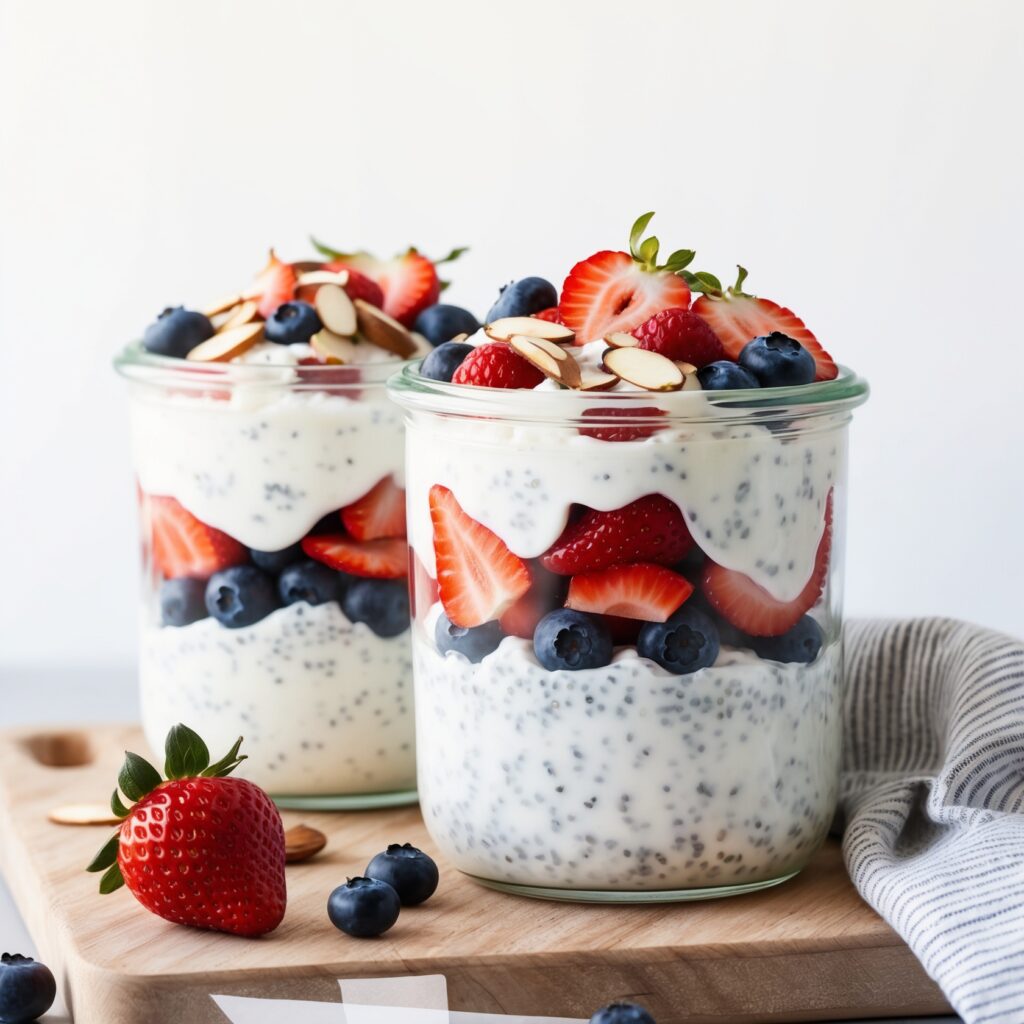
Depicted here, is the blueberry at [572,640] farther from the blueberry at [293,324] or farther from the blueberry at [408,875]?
the blueberry at [293,324]

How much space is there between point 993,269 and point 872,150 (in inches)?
7.9

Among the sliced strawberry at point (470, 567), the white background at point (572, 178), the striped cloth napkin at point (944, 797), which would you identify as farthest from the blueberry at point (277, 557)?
the white background at point (572, 178)

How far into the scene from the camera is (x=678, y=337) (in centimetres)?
111

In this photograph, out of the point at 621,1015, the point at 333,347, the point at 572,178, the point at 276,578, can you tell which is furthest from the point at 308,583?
the point at 572,178

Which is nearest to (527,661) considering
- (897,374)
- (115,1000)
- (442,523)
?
(442,523)

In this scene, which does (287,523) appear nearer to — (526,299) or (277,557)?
(277,557)

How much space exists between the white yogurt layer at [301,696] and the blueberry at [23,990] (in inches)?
14.1

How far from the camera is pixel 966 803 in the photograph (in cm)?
124

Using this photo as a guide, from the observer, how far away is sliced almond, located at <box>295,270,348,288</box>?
4.65ft

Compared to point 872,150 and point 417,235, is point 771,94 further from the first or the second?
point 417,235

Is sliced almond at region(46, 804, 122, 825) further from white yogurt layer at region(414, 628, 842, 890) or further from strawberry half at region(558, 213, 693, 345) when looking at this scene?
strawberry half at region(558, 213, 693, 345)

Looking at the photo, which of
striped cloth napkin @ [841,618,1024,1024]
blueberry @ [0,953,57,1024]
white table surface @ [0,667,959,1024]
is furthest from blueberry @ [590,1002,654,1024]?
white table surface @ [0,667,959,1024]

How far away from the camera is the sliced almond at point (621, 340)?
111cm

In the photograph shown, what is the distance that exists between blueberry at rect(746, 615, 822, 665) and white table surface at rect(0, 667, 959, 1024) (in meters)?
0.99
